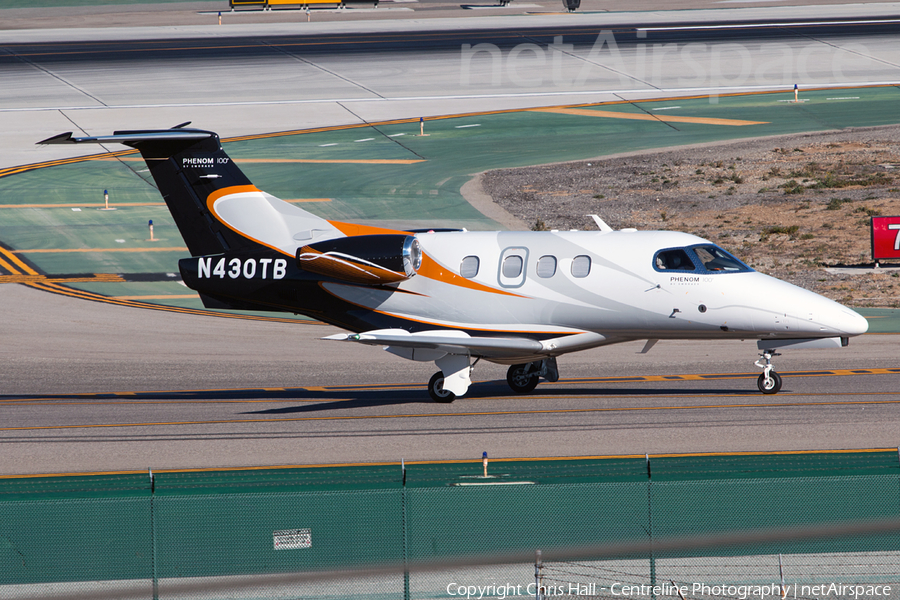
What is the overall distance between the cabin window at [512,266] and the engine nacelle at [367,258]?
1.98m

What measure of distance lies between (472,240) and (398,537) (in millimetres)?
12616

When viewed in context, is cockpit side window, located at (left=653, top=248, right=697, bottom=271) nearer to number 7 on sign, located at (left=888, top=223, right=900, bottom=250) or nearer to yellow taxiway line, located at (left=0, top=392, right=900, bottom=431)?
yellow taxiway line, located at (left=0, top=392, right=900, bottom=431)

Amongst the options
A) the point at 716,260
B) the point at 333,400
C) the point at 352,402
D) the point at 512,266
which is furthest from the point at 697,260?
the point at 333,400

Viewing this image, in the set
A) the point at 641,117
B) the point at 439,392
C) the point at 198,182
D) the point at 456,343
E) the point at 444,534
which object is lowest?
the point at 439,392

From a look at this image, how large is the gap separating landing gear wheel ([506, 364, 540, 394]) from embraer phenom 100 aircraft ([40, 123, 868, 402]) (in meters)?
0.03

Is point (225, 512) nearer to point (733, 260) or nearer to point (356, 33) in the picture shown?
point (733, 260)

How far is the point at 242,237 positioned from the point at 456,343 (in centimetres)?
597

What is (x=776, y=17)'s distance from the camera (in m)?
82.1

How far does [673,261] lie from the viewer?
22.3m

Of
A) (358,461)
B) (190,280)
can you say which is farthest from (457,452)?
(190,280)

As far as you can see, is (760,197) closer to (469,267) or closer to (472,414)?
(469,267)

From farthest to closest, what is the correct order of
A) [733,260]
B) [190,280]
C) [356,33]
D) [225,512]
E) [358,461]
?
[356,33] < [190,280] < [733,260] < [358,461] < [225,512]

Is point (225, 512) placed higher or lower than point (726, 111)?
lower

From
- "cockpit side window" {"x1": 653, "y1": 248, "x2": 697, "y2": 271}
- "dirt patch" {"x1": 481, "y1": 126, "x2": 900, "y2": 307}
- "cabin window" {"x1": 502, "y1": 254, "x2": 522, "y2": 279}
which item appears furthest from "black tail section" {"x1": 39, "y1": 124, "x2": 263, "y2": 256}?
"dirt patch" {"x1": 481, "y1": 126, "x2": 900, "y2": 307}
